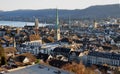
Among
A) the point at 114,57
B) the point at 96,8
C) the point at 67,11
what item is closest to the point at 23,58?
the point at 114,57

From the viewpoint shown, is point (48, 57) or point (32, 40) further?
point (32, 40)

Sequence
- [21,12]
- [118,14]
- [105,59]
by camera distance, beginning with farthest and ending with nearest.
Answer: [21,12]
[118,14]
[105,59]

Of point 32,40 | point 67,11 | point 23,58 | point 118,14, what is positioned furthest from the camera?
point 67,11

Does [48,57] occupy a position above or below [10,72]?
below

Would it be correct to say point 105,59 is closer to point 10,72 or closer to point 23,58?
point 23,58

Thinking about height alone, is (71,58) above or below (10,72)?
below

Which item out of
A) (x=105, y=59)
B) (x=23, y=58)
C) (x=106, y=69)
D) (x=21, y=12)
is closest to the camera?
(x=106, y=69)

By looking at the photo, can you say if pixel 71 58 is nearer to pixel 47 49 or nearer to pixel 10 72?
pixel 47 49

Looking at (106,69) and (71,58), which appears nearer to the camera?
(106,69)

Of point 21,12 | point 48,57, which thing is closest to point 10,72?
point 48,57
